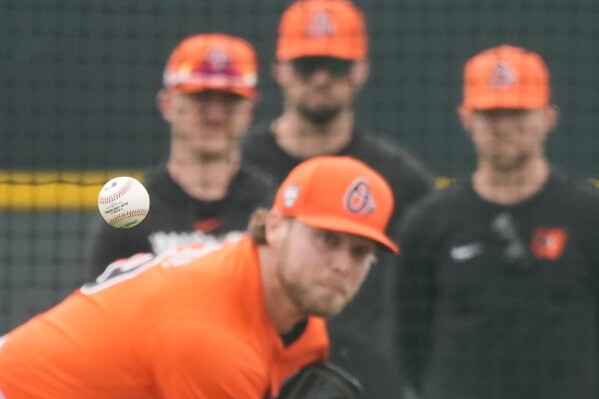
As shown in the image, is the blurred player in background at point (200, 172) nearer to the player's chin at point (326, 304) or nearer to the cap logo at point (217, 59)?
the cap logo at point (217, 59)

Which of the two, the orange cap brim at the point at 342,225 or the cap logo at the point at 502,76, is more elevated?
the cap logo at the point at 502,76

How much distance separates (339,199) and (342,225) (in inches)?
2.8

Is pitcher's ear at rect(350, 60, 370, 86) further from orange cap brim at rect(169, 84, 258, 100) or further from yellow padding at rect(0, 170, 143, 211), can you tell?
yellow padding at rect(0, 170, 143, 211)

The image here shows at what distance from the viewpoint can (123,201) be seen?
3.16 m

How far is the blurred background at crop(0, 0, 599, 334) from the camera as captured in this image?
718 cm

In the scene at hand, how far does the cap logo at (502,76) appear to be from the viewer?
177 inches

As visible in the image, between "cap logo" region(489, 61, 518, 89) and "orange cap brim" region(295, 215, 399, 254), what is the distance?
4.96 feet

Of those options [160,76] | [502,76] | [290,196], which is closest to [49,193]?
[160,76]

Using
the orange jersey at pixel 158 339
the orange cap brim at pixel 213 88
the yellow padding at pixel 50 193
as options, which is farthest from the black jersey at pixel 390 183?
the yellow padding at pixel 50 193

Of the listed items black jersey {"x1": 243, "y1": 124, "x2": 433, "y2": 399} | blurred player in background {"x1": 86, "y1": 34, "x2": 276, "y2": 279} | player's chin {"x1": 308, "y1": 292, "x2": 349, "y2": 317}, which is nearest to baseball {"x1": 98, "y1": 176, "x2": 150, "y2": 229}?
player's chin {"x1": 308, "y1": 292, "x2": 349, "y2": 317}

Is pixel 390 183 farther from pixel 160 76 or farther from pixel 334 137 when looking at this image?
pixel 160 76

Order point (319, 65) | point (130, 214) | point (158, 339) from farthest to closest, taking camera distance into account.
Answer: point (319, 65) → point (130, 214) → point (158, 339)

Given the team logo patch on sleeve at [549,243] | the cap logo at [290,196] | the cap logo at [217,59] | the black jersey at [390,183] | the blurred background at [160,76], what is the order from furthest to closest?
the blurred background at [160,76] < the cap logo at [217,59] < the black jersey at [390,183] < the team logo patch on sleeve at [549,243] < the cap logo at [290,196]

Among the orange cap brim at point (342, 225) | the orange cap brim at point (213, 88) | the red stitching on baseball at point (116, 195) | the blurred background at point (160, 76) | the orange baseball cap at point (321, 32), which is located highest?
the orange baseball cap at point (321, 32)
